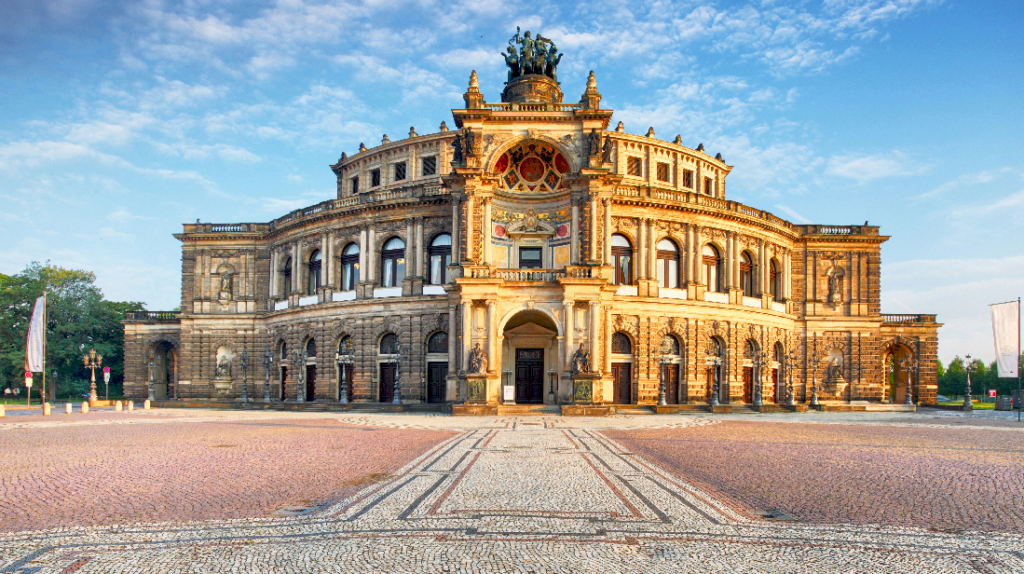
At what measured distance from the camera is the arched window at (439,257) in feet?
151

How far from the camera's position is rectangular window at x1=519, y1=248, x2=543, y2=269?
42.5 metres

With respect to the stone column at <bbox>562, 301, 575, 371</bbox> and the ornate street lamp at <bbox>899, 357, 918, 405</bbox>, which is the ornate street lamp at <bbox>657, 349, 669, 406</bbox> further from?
the ornate street lamp at <bbox>899, 357, 918, 405</bbox>

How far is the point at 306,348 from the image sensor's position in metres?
50.9

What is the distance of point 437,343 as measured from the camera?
150 ft


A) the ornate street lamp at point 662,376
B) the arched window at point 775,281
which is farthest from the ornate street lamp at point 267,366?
the arched window at point 775,281

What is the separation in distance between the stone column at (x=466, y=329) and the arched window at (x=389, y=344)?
9.76 metres

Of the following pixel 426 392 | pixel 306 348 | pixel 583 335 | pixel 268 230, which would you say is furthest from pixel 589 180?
pixel 268 230

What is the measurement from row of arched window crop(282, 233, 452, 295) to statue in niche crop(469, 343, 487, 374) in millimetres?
8038

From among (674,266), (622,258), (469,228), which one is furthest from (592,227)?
(674,266)

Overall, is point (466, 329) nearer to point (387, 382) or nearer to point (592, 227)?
point (592, 227)

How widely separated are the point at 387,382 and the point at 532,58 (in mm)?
25356

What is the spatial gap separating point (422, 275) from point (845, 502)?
3666 centimetres

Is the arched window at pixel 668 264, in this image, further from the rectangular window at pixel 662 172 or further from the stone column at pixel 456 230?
the stone column at pixel 456 230

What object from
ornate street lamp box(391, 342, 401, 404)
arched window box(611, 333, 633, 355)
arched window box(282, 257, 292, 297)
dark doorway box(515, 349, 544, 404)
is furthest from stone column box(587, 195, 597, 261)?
arched window box(282, 257, 292, 297)
